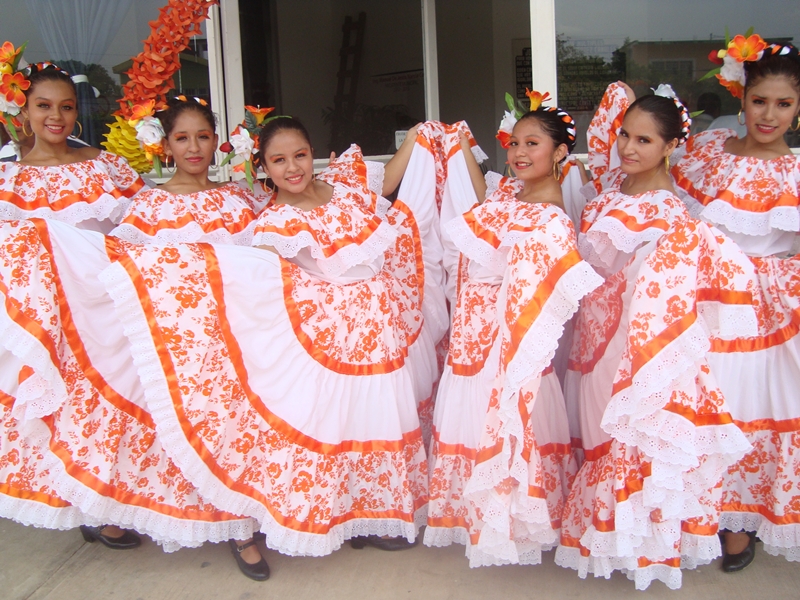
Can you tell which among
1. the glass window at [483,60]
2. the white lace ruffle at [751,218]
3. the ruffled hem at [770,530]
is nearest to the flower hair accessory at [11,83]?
the white lace ruffle at [751,218]

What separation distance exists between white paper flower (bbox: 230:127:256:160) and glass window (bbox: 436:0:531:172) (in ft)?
12.9

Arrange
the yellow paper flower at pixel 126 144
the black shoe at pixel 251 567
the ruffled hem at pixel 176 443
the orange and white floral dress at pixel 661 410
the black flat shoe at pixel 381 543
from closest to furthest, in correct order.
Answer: the orange and white floral dress at pixel 661 410, the ruffled hem at pixel 176 443, the black shoe at pixel 251 567, the black flat shoe at pixel 381 543, the yellow paper flower at pixel 126 144

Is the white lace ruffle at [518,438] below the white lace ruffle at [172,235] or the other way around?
below

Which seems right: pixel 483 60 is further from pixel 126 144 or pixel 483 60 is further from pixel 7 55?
pixel 7 55

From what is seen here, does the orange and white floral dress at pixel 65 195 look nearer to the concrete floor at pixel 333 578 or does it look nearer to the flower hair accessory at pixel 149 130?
the flower hair accessory at pixel 149 130

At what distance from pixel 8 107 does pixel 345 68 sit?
3.70 m

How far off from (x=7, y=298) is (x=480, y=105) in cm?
524

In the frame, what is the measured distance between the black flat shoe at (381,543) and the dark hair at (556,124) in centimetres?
160

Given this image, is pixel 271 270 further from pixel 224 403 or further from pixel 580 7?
pixel 580 7

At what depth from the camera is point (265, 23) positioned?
5043mm

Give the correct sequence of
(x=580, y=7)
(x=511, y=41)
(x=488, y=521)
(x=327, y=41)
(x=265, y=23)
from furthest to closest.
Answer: (x=511, y=41) < (x=327, y=41) < (x=265, y=23) < (x=580, y=7) < (x=488, y=521)

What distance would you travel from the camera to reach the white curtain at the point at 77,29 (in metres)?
4.17

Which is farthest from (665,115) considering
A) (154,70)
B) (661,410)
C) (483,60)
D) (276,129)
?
(483,60)

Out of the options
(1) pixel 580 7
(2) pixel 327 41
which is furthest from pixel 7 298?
(2) pixel 327 41
